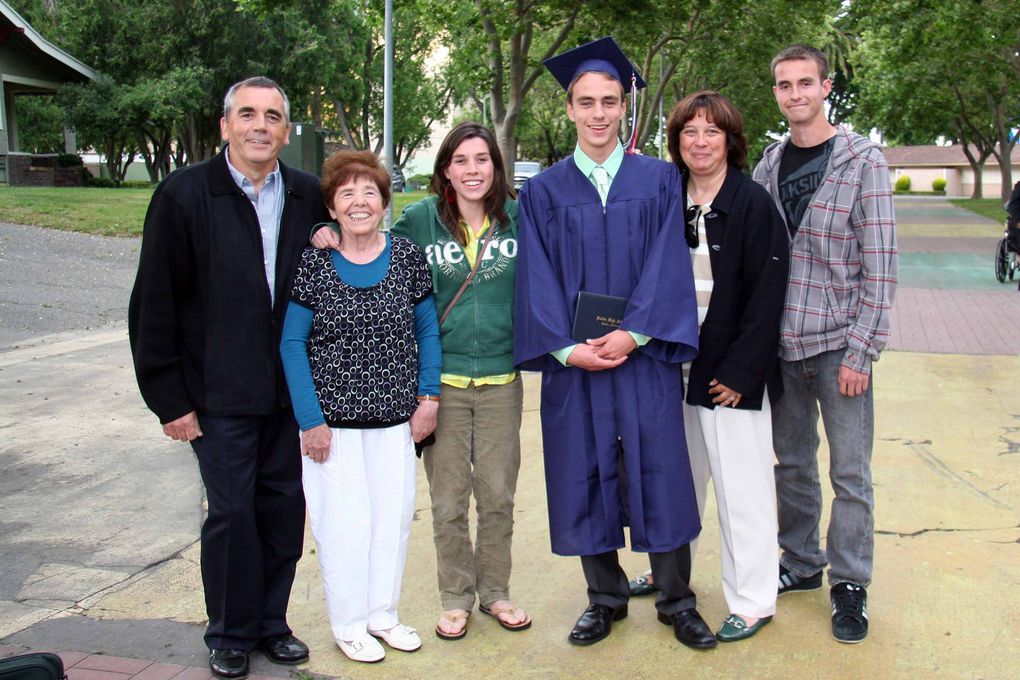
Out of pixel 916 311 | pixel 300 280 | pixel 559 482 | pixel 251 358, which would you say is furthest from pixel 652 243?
pixel 916 311

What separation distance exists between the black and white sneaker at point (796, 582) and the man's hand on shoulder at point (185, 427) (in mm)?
2345

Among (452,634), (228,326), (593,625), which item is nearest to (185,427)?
(228,326)

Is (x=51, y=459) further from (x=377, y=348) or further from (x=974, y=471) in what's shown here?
(x=974, y=471)

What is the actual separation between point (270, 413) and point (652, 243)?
1.46 metres

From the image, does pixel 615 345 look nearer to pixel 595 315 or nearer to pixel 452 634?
pixel 595 315

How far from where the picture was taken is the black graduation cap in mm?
3650

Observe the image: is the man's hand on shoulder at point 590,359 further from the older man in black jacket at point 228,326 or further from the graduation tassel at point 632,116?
the older man in black jacket at point 228,326

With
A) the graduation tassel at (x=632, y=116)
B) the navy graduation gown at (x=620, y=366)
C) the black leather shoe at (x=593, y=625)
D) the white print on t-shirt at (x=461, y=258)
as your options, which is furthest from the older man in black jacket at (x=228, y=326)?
the graduation tassel at (x=632, y=116)

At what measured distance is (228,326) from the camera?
343cm

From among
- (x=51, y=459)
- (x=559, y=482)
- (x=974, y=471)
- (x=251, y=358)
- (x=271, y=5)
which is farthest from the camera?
(x=271, y=5)

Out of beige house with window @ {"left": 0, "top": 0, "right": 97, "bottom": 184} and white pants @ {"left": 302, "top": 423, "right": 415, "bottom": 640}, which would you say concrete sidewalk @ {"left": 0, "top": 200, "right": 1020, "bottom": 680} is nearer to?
white pants @ {"left": 302, "top": 423, "right": 415, "bottom": 640}

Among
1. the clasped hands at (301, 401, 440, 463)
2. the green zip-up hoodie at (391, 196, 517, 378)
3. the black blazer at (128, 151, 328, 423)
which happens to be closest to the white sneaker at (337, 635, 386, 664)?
the clasped hands at (301, 401, 440, 463)

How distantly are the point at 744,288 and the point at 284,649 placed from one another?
6.84 feet

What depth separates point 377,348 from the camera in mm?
3498
